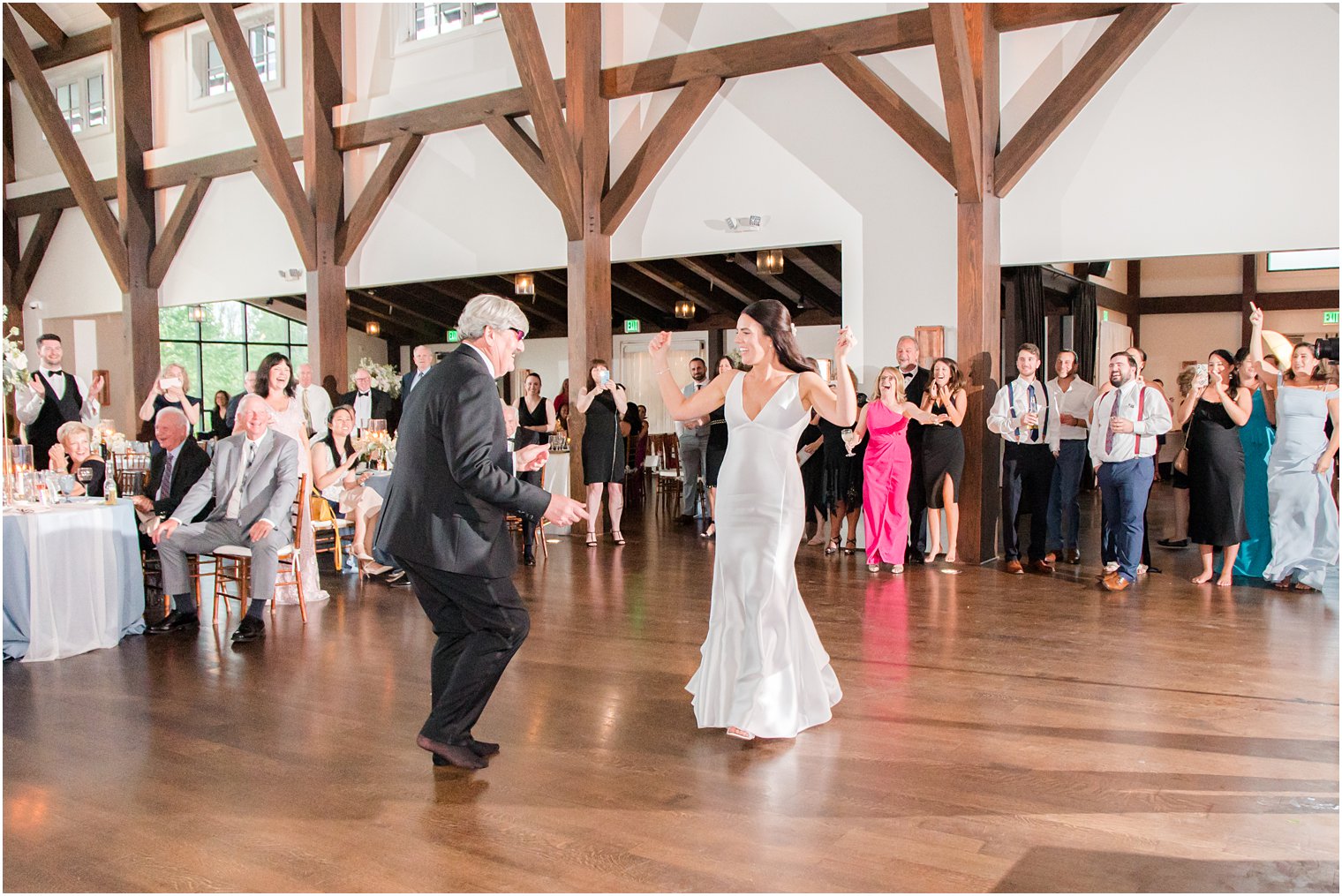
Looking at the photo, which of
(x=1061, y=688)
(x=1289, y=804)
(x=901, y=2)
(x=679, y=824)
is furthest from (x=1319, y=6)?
(x=679, y=824)

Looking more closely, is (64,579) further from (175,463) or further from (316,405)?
(316,405)

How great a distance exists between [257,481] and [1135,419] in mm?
5335

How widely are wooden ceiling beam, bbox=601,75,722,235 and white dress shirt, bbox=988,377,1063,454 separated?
143 inches

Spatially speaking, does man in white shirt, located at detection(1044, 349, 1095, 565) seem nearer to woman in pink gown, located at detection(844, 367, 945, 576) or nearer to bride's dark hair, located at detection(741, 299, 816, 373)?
woman in pink gown, located at detection(844, 367, 945, 576)

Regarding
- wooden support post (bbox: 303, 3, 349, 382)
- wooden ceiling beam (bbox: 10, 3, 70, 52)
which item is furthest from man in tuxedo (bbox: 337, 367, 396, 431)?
wooden ceiling beam (bbox: 10, 3, 70, 52)

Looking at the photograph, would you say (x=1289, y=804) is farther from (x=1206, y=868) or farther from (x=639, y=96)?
(x=639, y=96)

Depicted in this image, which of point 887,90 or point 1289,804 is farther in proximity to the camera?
point 887,90

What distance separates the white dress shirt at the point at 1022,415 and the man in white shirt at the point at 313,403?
6.39m

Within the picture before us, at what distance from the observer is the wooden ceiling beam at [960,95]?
6887mm

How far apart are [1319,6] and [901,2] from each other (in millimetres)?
2747

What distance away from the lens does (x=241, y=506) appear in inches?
223

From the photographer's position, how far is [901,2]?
25.3 ft

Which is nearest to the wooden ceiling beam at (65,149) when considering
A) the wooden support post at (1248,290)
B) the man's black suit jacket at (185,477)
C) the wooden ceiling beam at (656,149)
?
the wooden ceiling beam at (656,149)

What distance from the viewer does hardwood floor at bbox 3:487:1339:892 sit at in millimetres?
2709
